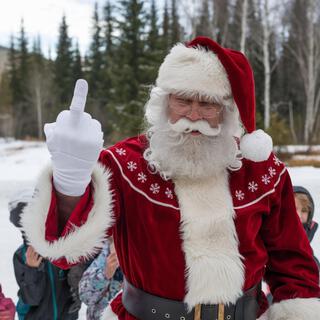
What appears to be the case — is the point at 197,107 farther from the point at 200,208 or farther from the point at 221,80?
the point at 200,208

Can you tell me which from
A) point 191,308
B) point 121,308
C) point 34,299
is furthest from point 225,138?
point 34,299

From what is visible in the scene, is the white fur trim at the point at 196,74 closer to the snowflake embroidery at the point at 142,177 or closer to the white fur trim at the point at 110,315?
the snowflake embroidery at the point at 142,177

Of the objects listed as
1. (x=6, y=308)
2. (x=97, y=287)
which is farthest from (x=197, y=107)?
(x=6, y=308)

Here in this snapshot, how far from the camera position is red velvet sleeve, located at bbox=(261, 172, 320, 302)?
159cm

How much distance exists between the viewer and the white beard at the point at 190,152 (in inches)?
59.1

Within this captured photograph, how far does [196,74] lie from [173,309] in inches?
30.8

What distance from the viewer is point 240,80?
1.50m

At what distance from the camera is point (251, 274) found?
1521 mm

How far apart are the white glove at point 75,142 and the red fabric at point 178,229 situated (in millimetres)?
148

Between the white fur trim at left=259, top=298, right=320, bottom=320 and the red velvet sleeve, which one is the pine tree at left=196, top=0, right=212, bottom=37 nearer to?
the red velvet sleeve

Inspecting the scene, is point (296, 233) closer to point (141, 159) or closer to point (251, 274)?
point (251, 274)

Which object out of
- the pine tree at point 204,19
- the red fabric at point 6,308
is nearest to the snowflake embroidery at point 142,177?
the red fabric at point 6,308

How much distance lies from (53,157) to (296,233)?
92cm

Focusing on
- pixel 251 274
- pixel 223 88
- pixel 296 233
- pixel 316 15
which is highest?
pixel 316 15
